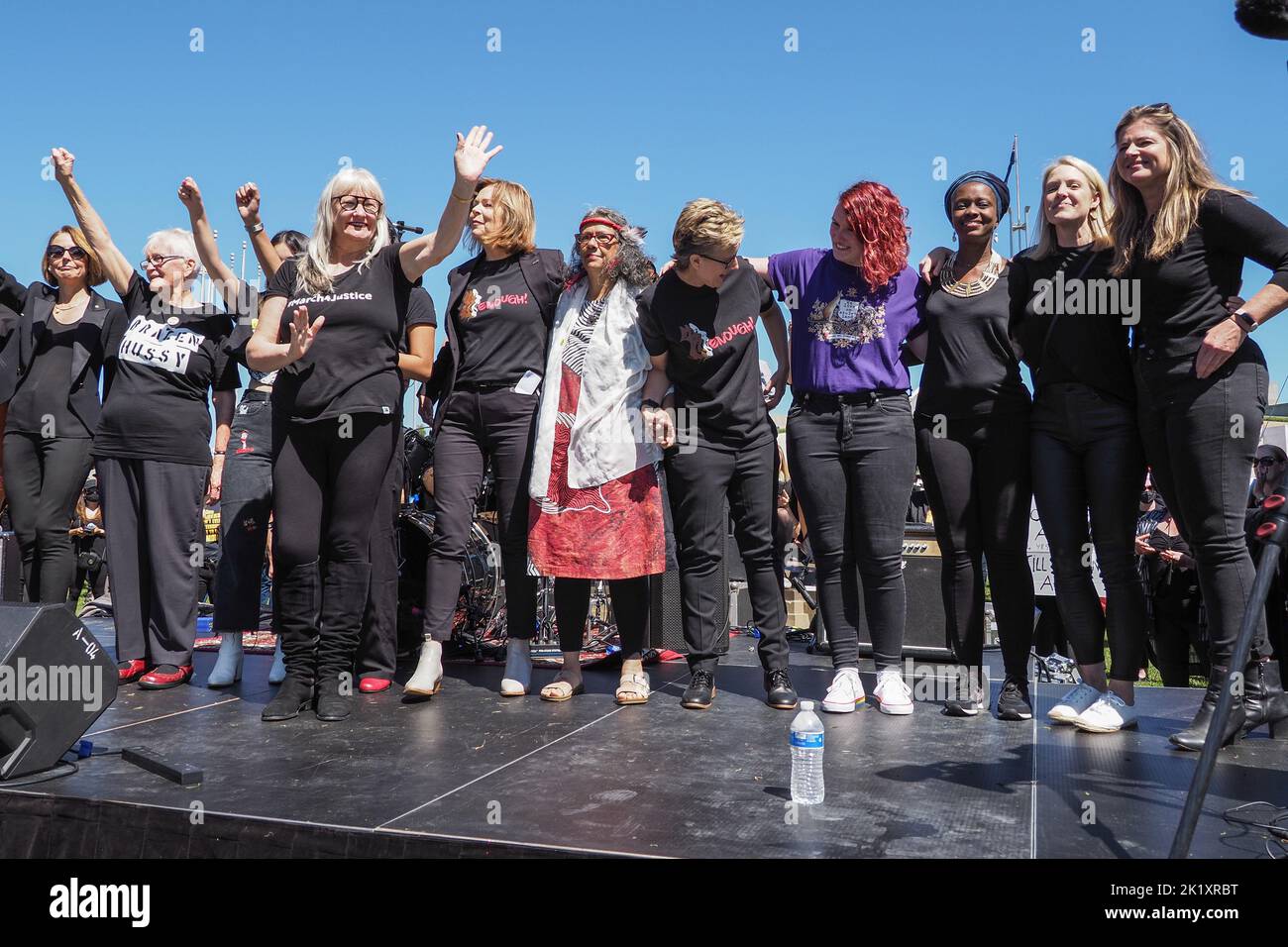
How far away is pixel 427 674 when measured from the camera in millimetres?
3918

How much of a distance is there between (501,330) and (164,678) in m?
2.03

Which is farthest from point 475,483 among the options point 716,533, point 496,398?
point 716,533

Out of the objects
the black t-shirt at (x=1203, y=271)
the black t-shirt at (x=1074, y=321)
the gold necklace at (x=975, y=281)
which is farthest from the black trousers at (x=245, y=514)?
the black t-shirt at (x=1203, y=271)

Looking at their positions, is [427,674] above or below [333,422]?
below

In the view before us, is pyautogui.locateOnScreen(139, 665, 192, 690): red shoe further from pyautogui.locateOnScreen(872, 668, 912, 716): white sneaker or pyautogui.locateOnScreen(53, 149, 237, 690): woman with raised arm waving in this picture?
pyautogui.locateOnScreen(872, 668, 912, 716): white sneaker

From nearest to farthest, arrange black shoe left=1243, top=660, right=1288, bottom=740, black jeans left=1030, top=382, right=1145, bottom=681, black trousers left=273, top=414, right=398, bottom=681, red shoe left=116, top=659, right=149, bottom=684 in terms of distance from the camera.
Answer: black shoe left=1243, top=660, right=1288, bottom=740 < black jeans left=1030, top=382, right=1145, bottom=681 < black trousers left=273, top=414, right=398, bottom=681 < red shoe left=116, top=659, right=149, bottom=684

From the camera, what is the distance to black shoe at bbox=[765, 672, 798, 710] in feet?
12.3

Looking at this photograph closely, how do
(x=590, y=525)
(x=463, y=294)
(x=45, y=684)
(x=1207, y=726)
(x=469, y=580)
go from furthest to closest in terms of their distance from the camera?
(x=469, y=580), (x=463, y=294), (x=590, y=525), (x=1207, y=726), (x=45, y=684)

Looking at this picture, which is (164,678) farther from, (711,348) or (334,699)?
(711,348)

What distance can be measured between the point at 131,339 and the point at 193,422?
440 mm

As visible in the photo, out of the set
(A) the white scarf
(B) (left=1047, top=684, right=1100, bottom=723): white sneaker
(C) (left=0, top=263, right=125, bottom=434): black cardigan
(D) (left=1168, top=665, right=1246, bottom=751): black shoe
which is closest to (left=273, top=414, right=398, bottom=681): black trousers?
(A) the white scarf

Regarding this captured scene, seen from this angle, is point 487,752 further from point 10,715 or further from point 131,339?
point 131,339
